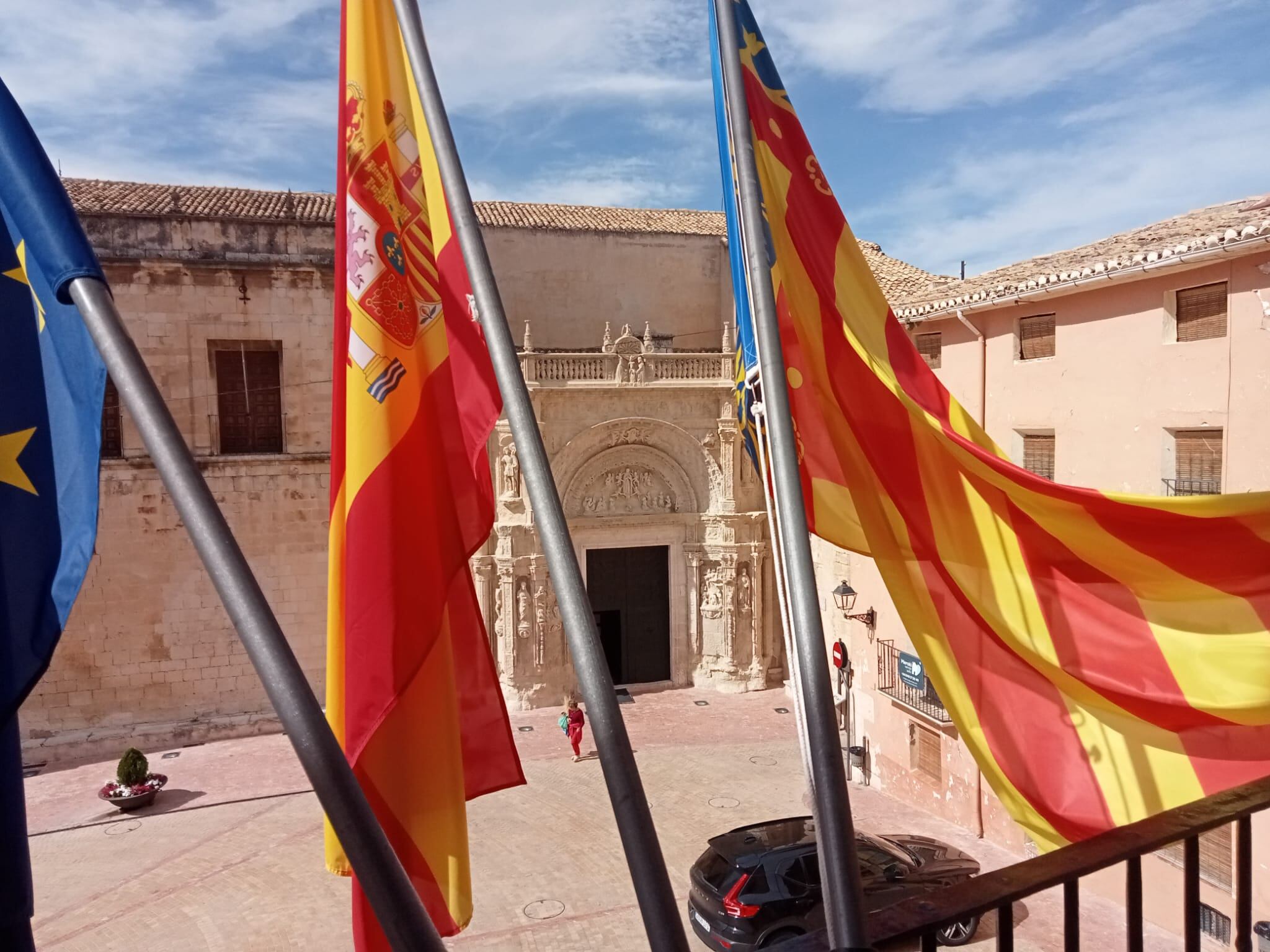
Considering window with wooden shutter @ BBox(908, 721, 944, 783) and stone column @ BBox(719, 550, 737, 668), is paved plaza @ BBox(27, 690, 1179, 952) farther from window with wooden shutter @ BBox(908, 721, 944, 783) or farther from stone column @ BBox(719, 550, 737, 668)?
stone column @ BBox(719, 550, 737, 668)

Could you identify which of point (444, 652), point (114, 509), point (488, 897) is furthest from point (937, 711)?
point (114, 509)

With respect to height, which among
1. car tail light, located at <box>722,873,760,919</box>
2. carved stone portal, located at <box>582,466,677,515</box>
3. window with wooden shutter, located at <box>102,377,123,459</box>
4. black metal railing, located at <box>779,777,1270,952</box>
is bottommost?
car tail light, located at <box>722,873,760,919</box>

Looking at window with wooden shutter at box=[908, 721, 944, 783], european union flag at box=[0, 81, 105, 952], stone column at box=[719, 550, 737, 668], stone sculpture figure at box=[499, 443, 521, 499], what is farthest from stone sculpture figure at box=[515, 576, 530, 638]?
european union flag at box=[0, 81, 105, 952]

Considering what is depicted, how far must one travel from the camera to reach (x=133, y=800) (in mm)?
14203

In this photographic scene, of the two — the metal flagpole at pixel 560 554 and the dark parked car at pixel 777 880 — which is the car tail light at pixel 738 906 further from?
the metal flagpole at pixel 560 554

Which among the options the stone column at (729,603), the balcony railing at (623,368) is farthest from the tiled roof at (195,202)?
the stone column at (729,603)

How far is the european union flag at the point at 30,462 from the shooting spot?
2512mm

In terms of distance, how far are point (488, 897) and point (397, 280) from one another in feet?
31.8

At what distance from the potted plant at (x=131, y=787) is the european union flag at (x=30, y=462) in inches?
531

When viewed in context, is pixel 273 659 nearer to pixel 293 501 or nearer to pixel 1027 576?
pixel 1027 576

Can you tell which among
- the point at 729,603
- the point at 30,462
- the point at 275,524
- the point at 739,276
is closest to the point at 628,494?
the point at 729,603

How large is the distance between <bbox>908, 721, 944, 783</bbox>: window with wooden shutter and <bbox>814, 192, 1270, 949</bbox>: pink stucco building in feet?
0.09

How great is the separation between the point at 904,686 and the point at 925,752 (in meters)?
1.05

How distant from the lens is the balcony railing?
739 inches
